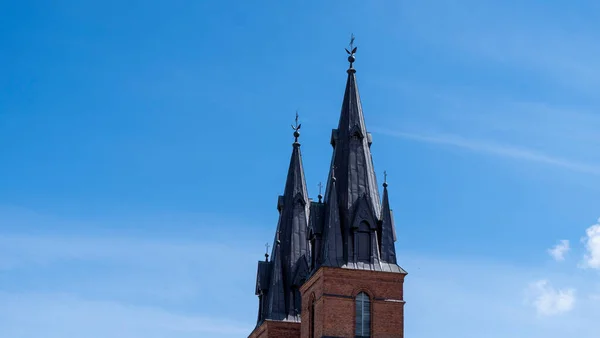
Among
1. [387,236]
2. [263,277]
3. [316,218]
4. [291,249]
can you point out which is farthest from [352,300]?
[263,277]

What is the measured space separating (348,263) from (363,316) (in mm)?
2784

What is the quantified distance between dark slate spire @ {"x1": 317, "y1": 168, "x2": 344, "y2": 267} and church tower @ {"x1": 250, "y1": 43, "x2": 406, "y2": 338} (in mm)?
51

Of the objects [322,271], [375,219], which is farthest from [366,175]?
[322,271]

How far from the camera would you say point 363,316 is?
1946 inches

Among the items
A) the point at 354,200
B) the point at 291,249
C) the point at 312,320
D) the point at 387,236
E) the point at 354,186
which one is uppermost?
the point at 354,186

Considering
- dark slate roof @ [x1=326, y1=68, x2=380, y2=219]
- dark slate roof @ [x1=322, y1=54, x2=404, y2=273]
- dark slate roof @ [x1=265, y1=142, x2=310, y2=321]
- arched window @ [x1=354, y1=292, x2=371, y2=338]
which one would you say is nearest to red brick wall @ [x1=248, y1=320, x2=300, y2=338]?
dark slate roof @ [x1=265, y1=142, x2=310, y2=321]

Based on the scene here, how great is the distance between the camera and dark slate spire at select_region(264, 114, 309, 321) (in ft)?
190

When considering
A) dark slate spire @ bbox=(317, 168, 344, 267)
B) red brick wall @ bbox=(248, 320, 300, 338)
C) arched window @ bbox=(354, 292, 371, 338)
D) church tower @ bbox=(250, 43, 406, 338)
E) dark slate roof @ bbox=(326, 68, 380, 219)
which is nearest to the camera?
arched window @ bbox=(354, 292, 371, 338)

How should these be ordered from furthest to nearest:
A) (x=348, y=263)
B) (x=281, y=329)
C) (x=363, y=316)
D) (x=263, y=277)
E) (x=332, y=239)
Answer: (x=263, y=277)
(x=281, y=329)
(x=332, y=239)
(x=348, y=263)
(x=363, y=316)

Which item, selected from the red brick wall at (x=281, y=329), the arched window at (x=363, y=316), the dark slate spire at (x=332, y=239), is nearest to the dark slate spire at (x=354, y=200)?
the dark slate spire at (x=332, y=239)

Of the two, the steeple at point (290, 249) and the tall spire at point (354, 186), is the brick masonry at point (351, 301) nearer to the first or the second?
the tall spire at point (354, 186)

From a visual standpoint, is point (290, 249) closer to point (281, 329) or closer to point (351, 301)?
point (281, 329)

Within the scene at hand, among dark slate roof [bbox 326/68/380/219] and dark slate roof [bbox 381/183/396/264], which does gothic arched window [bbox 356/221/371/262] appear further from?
dark slate roof [bbox 326/68/380/219]

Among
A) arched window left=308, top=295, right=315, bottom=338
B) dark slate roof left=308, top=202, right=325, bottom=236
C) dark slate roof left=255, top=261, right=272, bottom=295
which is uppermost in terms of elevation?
dark slate roof left=308, top=202, right=325, bottom=236
